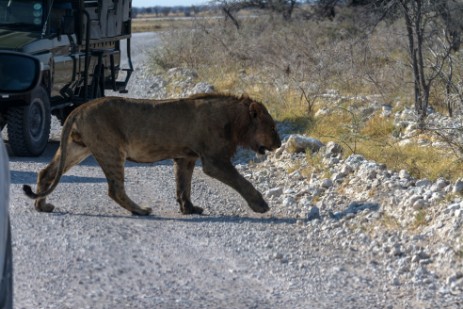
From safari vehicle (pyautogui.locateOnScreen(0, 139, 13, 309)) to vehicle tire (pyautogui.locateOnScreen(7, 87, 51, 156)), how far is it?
28.0ft

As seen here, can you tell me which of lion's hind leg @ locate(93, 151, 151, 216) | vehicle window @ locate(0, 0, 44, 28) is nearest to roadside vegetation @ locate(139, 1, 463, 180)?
lion's hind leg @ locate(93, 151, 151, 216)

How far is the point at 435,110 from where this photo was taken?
1539 centimetres

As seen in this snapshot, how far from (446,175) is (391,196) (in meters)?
0.79

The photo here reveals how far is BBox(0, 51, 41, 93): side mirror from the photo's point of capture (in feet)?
16.5

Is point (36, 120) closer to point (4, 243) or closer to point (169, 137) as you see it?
point (169, 137)

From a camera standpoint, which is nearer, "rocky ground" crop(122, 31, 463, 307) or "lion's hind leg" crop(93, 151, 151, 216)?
"rocky ground" crop(122, 31, 463, 307)

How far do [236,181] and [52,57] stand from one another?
5.05 meters

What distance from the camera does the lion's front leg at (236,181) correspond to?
31.1 ft

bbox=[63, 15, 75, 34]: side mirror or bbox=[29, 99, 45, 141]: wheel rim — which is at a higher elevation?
bbox=[63, 15, 75, 34]: side mirror

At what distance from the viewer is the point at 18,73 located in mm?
5332

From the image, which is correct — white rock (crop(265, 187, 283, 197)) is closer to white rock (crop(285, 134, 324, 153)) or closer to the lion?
the lion

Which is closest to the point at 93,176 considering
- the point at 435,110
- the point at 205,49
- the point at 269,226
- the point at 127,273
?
the point at 269,226

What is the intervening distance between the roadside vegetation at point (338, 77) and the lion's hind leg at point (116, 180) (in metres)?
2.66

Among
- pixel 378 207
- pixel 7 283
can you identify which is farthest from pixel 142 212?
pixel 7 283
